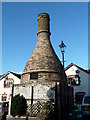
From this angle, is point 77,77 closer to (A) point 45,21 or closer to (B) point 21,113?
(A) point 45,21

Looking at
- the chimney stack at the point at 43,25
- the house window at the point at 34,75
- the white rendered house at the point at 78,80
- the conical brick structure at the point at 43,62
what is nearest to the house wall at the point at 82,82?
the white rendered house at the point at 78,80

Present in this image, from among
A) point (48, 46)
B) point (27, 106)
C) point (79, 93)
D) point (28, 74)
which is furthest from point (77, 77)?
point (27, 106)

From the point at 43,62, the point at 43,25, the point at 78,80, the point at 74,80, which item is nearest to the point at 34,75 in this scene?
the point at 43,62

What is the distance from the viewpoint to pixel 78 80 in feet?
82.0

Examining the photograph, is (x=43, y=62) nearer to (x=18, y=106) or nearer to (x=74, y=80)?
(x=18, y=106)

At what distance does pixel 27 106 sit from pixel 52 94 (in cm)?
233

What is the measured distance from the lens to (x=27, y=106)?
44.1ft

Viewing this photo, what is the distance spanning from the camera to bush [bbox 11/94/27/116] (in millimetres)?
12812

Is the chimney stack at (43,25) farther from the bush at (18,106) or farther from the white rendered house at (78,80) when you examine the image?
the white rendered house at (78,80)

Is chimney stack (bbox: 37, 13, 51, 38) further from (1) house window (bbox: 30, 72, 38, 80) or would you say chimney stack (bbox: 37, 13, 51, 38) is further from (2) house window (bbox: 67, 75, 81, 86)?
(2) house window (bbox: 67, 75, 81, 86)

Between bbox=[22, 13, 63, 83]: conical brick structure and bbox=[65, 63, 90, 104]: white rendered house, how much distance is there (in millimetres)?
9114

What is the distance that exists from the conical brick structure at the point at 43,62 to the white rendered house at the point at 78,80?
9.11 m

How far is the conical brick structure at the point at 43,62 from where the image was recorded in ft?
49.9

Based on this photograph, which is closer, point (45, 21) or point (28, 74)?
point (28, 74)
